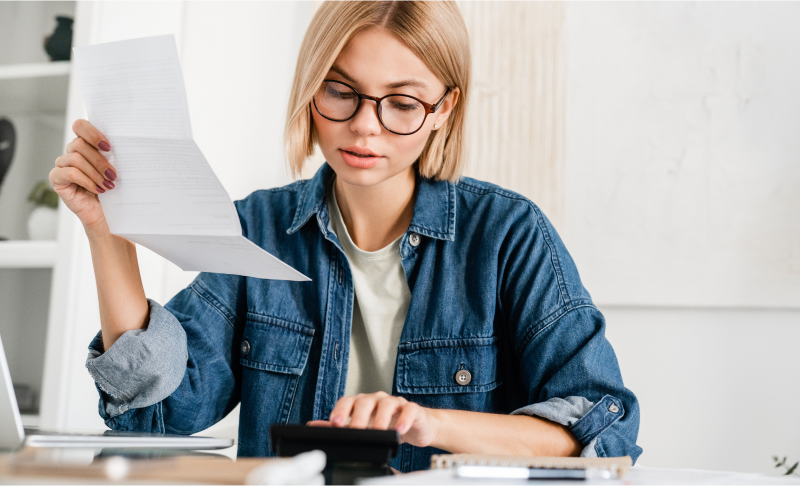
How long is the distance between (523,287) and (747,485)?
45cm

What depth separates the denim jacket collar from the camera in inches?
40.5

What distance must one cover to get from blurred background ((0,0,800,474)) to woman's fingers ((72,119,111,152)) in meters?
1.06

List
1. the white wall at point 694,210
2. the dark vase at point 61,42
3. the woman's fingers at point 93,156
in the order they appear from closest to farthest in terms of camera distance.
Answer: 1. the woman's fingers at point 93,156
2. the white wall at point 694,210
3. the dark vase at point 61,42

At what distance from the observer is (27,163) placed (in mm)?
1901

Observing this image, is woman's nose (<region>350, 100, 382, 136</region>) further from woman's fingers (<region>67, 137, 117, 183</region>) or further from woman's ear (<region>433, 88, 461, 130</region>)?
woman's fingers (<region>67, 137, 117, 183</region>)

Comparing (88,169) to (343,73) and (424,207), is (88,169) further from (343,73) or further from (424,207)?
(424,207)

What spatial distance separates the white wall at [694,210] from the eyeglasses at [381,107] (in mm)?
895

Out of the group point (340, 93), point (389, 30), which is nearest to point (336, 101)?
point (340, 93)

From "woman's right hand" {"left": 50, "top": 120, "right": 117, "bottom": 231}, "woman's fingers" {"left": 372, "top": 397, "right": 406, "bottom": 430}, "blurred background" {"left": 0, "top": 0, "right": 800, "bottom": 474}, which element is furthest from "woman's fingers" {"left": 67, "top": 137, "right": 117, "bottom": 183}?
"blurred background" {"left": 0, "top": 0, "right": 800, "bottom": 474}

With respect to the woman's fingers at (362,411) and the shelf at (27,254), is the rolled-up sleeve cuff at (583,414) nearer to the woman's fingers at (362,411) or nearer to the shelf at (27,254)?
the woman's fingers at (362,411)

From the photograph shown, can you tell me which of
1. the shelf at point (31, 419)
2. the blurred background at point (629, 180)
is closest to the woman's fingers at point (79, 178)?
the blurred background at point (629, 180)

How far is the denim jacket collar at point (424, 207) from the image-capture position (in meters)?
1.03

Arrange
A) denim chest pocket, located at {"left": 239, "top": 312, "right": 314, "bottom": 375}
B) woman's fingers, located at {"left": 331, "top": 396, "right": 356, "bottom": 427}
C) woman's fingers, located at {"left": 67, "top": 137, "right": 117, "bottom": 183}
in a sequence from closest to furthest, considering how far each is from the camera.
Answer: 1. woman's fingers, located at {"left": 331, "top": 396, "right": 356, "bottom": 427}
2. woman's fingers, located at {"left": 67, "top": 137, "right": 117, "bottom": 183}
3. denim chest pocket, located at {"left": 239, "top": 312, "right": 314, "bottom": 375}

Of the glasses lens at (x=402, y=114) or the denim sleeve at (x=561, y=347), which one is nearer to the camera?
the denim sleeve at (x=561, y=347)
